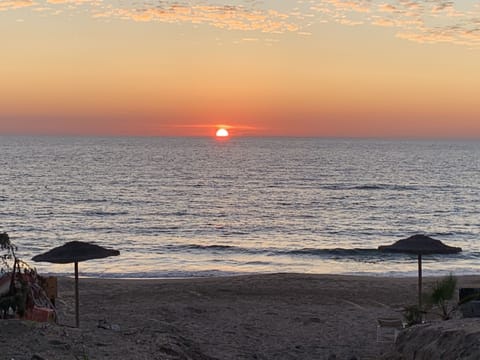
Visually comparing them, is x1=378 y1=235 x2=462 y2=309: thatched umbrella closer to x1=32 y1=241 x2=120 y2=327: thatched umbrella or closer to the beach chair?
the beach chair

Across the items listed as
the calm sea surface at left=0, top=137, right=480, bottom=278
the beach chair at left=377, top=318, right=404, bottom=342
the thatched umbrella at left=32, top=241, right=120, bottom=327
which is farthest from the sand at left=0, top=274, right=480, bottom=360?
the calm sea surface at left=0, top=137, right=480, bottom=278

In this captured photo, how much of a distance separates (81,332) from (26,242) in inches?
1001

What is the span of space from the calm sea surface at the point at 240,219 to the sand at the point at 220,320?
5.51 meters

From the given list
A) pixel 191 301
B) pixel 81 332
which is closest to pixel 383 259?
pixel 191 301

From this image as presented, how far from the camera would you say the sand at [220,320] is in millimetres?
9883

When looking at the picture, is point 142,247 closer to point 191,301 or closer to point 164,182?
point 191,301

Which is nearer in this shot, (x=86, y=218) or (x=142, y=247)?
(x=142, y=247)

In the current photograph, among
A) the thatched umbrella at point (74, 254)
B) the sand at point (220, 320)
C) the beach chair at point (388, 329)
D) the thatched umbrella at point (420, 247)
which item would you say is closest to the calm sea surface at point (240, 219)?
the sand at point (220, 320)

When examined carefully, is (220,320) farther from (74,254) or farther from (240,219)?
(240,219)

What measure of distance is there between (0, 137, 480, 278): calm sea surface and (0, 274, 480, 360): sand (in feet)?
18.1

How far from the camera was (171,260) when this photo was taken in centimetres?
2891

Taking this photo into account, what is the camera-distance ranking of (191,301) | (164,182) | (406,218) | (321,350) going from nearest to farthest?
(321,350) → (191,301) → (406,218) → (164,182)

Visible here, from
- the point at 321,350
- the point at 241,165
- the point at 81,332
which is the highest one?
the point at 241,165

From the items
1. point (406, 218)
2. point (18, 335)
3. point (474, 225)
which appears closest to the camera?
point (18, 335)
